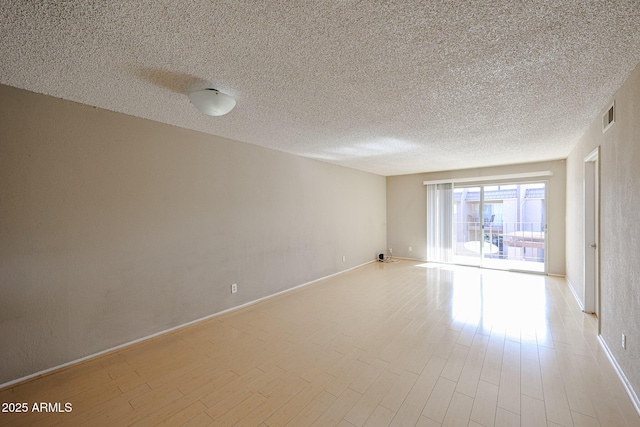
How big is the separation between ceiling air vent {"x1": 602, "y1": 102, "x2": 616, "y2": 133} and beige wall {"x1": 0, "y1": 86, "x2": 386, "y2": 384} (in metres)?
3.75

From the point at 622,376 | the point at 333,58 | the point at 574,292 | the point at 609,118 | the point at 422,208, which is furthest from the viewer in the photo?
the point at 422,208

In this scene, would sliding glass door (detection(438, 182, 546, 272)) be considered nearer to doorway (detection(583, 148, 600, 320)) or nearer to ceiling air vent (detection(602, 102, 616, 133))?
Result: doorway (detection(583, 148, 600, 320))

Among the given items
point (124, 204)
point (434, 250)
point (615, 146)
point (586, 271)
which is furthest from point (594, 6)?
point (434, 250)

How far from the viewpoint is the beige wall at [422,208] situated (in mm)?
5062

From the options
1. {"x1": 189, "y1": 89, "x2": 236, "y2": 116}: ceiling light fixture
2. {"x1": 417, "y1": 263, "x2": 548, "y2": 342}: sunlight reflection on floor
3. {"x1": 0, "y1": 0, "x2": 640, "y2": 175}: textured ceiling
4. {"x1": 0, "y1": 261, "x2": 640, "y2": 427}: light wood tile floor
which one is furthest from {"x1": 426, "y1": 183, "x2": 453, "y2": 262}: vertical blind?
{"x1": 189, "y1": 89, "x2": 236, "y2": 116}: ceiling light fixture

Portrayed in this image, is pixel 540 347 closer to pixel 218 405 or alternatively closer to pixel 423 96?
pixel 423 96

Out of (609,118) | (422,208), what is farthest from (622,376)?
(422,208)

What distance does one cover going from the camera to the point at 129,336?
2.58 meters

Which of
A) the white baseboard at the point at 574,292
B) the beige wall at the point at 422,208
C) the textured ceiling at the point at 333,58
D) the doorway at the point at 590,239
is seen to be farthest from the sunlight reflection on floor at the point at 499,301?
the textured ceiling at the point at 333,58

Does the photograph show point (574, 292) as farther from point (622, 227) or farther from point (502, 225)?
point (622, 227)

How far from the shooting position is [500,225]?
19.4ft

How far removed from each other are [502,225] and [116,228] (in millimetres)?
7073

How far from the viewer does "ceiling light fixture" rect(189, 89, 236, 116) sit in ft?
6.73

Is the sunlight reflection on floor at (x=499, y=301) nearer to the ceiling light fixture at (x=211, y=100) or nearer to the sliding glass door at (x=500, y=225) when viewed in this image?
the sliding glass door at (x=500, y=225)
